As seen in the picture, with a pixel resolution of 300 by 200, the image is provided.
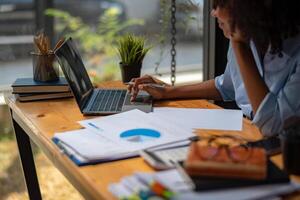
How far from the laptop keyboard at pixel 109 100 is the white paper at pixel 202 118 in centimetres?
14

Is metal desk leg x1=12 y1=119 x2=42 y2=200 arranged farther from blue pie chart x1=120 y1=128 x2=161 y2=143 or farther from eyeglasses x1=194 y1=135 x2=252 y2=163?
eyeglasses x1=194 y1=135 x2=252 y2=163

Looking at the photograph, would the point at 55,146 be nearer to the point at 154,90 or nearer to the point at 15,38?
the point at 154,90

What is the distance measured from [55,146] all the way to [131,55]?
809mm

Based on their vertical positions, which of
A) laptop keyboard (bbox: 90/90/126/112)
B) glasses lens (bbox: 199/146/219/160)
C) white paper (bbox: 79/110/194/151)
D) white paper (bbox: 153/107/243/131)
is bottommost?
white paper (bbox: 153/107/243/131)

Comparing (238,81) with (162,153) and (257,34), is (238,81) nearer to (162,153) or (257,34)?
(257,34)

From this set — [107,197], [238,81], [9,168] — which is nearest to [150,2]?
[238,81]

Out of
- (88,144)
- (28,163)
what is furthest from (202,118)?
(28,163)

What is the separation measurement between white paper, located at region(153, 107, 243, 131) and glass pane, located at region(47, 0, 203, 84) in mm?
874

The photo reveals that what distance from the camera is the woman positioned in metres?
1.39

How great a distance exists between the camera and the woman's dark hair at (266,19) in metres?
1.39

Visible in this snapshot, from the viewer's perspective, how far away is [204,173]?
3.07ft

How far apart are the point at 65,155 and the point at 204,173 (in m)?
0.41

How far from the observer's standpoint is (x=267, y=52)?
155cm

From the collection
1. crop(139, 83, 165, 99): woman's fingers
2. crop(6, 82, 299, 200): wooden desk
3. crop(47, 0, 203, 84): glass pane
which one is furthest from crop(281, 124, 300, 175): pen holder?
crop(47, 0, 203, 84): glass pane
